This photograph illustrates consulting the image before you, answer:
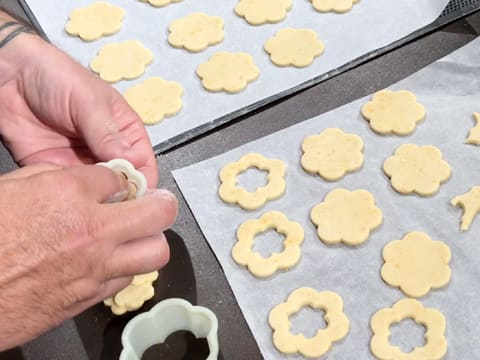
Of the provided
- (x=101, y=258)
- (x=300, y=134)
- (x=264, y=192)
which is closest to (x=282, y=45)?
(x=300, y=134)

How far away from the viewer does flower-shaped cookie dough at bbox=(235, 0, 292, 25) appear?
1.20m

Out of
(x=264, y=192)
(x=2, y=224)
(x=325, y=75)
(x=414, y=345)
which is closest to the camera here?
(x=2, y=224)

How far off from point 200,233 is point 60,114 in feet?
0.80

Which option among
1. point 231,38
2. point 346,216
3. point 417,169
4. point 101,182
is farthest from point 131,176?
point 231,38

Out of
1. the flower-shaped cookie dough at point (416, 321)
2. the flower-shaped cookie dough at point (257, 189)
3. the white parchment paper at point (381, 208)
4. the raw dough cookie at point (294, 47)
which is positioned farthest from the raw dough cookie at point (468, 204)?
the raw dough cookie at point (294, 47)

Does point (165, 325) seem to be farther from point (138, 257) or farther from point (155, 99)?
point (155, 99)

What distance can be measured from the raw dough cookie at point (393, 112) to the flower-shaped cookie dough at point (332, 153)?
0.15ft

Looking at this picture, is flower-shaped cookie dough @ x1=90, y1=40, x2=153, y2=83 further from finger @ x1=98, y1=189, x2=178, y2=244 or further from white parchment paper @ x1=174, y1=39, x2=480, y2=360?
finger @ x1=98, y1=189, x2=178, y2=244

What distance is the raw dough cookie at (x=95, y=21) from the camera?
4.00 feet

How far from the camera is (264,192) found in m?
0.94

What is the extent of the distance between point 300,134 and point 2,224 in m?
0.55

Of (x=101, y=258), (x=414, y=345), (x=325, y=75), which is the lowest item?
(x=414, y=345)

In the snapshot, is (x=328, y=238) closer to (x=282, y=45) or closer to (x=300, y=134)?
(x=300, y=134)

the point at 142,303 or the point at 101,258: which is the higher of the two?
the point at 101,258
